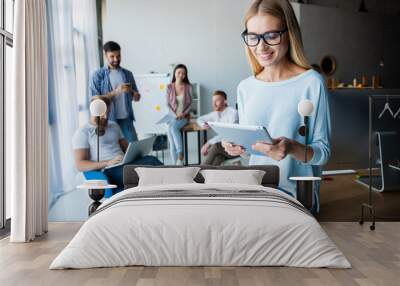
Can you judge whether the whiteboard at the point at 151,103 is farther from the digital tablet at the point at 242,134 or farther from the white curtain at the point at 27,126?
the white curtain at the point at 27,126

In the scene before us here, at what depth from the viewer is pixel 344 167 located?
7.25 meters

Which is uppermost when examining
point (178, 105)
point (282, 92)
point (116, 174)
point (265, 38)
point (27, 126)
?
point (265, 38)

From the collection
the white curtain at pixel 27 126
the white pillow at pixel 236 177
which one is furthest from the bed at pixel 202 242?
the white pillow at pixel 236 177

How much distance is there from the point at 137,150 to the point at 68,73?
1.28 metres

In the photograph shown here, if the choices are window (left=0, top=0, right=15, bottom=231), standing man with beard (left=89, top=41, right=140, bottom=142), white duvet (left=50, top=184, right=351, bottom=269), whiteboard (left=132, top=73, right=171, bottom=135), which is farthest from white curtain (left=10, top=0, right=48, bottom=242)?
white duvet (left=50, top=184, right=351, bottom=269)

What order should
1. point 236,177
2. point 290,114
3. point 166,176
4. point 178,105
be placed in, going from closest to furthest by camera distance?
1. point 236,177
2. point 166,176
3. point 290,114
4. point 178,105

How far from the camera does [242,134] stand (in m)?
7.04

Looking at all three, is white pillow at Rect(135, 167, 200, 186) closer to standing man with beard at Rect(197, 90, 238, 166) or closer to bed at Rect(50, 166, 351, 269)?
standing man with beard at Rect(197, 90, 238, 166)

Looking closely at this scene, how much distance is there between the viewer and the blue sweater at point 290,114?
697 cm

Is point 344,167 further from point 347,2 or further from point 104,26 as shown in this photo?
point 104,26

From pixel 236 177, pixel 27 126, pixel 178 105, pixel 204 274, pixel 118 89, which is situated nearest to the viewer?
pixel 204 274

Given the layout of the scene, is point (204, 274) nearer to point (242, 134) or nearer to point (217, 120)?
point (242, 134)

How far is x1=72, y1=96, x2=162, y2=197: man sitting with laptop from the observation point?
23.8 feet

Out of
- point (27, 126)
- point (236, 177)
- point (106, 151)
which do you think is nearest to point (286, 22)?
point (236, 177)
